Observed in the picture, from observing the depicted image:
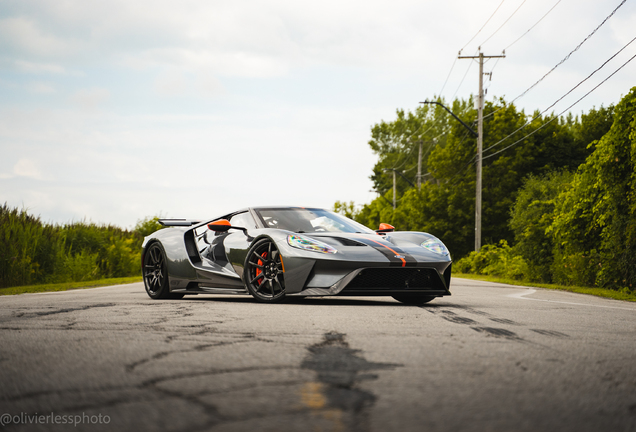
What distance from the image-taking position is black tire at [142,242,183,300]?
9.46 meters

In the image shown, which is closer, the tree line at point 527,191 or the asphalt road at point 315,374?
the asphalt road at point 315,374

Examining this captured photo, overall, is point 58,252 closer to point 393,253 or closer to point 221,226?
point 221,226

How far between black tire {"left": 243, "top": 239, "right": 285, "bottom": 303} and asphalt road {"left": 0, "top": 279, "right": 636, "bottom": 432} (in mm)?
1759

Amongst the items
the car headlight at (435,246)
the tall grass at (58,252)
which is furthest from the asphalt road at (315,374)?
the tall grass at (58,252)

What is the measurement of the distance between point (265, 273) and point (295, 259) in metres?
0.57

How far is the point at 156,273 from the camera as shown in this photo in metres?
9.69

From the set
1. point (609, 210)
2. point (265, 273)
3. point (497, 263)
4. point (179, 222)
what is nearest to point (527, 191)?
point (497, 263)

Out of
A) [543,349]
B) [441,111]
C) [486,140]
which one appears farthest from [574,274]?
[441,111]

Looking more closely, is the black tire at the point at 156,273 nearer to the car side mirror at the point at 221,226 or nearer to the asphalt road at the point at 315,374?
the car side mirror at the point at 221,226

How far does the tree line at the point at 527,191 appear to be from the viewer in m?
13.6

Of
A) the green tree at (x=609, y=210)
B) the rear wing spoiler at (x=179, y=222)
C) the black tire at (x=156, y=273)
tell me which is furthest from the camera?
the green tree at (x=609, y=210)

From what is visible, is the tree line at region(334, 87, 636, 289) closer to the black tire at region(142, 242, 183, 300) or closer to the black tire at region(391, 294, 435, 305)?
the black tire at region(391, 294, 435, 305)

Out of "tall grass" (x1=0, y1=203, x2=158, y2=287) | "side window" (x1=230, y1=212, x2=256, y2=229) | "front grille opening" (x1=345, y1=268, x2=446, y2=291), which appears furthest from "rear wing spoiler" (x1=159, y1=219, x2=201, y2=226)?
"tall grass" (x1=0, y1=203, x2=158, y2=287)

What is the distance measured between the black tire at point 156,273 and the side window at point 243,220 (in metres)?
1.27
